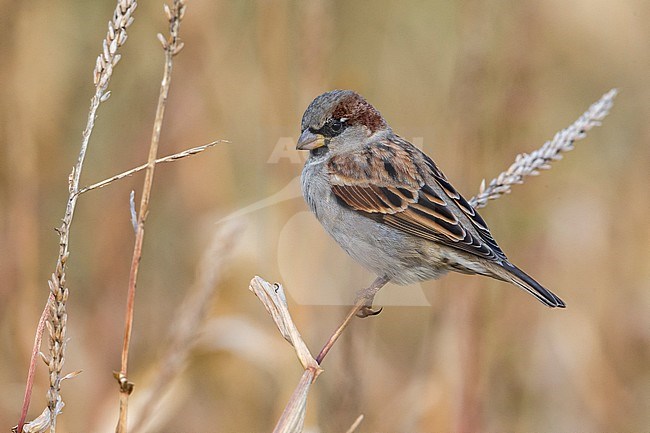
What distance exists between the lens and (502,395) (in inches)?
124

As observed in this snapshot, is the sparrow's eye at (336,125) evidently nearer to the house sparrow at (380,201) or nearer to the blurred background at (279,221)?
the house sparrow at (380,201)

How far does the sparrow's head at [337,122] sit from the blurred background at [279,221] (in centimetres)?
8

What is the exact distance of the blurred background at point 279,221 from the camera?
2975mm

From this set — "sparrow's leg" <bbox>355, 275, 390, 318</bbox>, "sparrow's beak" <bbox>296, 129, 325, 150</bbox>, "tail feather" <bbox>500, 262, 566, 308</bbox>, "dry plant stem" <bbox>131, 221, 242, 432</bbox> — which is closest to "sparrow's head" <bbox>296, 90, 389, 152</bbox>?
"sparrow's beak" <bbox>296, 129, 325, 150</bbox>

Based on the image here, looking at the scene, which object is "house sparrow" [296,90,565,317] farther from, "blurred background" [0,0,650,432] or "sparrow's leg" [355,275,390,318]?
"blurred background" [0,0,650,432]

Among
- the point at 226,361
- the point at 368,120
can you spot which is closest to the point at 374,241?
the point at 368,120

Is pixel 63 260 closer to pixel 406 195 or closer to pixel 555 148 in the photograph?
pixel 555 148

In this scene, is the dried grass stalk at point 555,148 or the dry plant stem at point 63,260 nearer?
the dry plant stem at point 63,260

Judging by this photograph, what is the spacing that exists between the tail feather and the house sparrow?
142 mm

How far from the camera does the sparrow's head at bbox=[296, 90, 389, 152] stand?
2727 millimetres

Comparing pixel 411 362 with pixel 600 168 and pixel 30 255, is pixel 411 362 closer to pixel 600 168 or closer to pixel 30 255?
pixel 600 168

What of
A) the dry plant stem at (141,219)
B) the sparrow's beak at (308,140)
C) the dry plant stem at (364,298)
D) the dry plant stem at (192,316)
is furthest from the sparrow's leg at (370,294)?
the dry plant stem at (141,219)

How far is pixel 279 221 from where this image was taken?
3.03 metres

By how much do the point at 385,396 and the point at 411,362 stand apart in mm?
400
